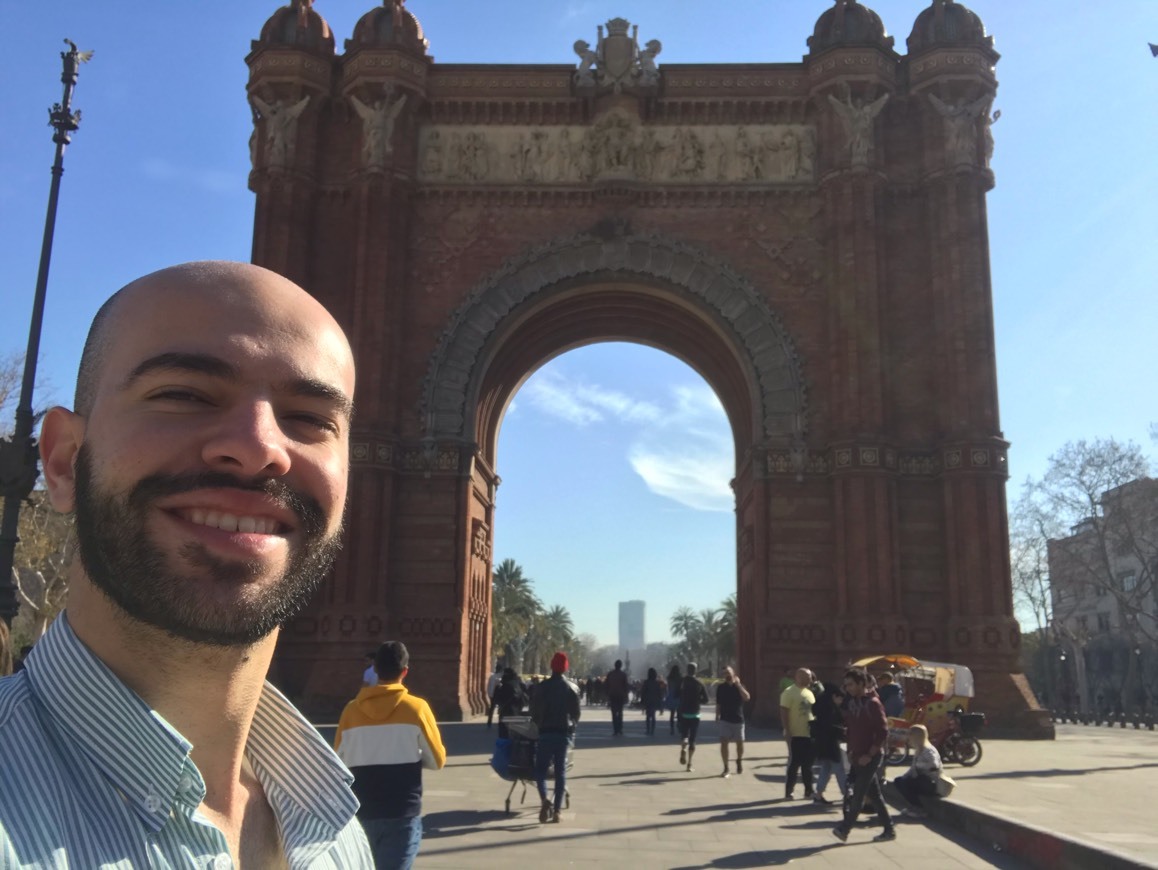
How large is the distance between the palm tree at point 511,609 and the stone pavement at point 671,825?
46834mm

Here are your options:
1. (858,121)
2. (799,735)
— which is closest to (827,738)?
(799,735)

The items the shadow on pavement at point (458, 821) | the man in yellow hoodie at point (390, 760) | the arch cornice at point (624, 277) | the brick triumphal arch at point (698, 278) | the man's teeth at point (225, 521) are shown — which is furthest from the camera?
the arch cornice at point (624, 277)

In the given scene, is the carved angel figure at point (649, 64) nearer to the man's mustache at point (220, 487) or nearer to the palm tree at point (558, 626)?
the man's mustache at point (220, 487)

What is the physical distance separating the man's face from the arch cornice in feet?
76.4

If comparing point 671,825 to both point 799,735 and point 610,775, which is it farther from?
point 610,775

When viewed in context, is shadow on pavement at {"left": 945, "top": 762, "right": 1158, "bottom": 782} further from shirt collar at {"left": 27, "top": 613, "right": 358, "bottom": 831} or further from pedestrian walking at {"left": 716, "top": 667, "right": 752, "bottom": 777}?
shirt collar at {"left": 27, "top": 613, "right": 358, "bottom": 831}

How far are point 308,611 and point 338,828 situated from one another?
2316 cm

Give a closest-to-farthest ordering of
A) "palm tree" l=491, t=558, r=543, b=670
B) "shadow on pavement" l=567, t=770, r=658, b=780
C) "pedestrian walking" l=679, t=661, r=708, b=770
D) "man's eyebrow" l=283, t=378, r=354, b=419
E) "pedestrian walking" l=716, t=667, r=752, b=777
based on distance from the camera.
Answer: "man's eyebrow" l=283, t=378, r=354, b=419
"shadow on pavement" l=567, t=770, r=658, b=780
"pedestrian walking" l=716, t=667, r=752, b=777
"pedestrian walking" l=679, t=661, r=708, b=770
"palm tree" l=491, t=558, r=543, b=670

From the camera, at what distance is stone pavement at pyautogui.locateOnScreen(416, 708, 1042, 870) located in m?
8.68

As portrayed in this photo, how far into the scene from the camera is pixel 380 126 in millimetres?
25500

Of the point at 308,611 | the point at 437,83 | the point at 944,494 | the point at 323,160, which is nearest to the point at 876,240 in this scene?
the point at 944,494

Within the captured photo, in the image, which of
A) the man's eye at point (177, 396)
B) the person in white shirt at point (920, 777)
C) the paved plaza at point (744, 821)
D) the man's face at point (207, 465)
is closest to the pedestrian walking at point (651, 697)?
the paved plaza at point (744, 821)

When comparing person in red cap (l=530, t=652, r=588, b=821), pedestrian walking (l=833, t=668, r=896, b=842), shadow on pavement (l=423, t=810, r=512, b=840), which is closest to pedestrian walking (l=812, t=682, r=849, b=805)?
pedestrian walking (l=833, t=668, r=896, b=842)

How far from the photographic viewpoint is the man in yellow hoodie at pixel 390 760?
18.5ft
